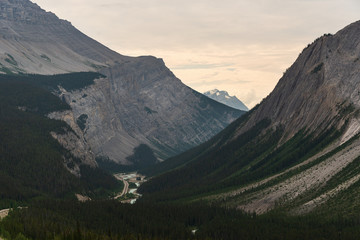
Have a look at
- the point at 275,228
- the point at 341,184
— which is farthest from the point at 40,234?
the point at 341,184

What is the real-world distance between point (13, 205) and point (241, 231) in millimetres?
89454

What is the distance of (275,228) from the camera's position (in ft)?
561

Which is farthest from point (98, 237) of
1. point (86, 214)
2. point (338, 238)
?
point (338, 238)

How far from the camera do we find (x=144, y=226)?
18400cm

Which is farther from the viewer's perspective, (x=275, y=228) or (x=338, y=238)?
(x=275, y=228)

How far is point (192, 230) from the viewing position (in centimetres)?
19462

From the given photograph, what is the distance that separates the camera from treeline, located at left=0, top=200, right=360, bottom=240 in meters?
138

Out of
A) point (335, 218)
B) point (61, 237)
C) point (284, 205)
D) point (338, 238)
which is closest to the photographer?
point (61, 237)

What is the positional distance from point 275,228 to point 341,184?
109 ft

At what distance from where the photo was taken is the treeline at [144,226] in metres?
138

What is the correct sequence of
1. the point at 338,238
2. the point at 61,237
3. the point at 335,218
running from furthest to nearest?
the point at 335,218 < the point at 338,238 < the point at 61,237

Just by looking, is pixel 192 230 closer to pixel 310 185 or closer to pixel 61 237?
pixel 310 185

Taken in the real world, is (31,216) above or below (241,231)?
above

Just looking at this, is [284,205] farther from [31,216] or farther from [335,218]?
[31,216]
